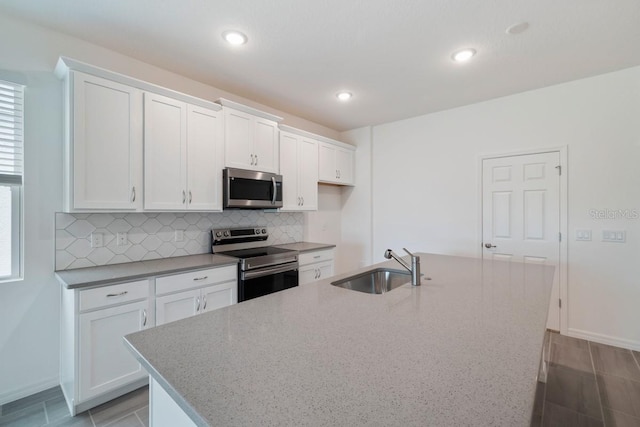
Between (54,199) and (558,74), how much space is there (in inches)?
176

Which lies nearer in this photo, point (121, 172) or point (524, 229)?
point (121, 172)

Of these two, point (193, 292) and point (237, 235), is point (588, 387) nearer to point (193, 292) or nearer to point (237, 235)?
point (193, 292)

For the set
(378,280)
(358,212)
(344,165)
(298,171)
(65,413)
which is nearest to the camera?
(65,413)

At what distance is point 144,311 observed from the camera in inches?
82.8

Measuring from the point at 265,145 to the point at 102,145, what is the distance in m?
1.50

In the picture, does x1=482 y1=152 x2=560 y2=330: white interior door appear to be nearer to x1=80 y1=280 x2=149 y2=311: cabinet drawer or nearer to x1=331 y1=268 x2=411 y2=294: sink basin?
x1=331 y1=268 x2=411 y2=294: sink basin

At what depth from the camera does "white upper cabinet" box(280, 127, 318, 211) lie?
3.53 meters

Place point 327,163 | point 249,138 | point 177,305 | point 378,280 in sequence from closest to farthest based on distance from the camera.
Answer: point 378,280
point 177,305
point 249,138
point 327,163

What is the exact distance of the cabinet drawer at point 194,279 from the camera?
2.20 m

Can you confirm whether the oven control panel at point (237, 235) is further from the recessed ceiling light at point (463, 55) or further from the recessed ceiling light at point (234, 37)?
the recessed ceiling light at point (463, 55)

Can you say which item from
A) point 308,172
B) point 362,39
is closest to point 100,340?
point 308,172

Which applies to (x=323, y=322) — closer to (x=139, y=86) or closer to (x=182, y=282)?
(x=182, y=282)

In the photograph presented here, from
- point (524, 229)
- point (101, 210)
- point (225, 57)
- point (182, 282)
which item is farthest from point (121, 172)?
point (524, 229)

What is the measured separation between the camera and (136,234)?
8.35ft
